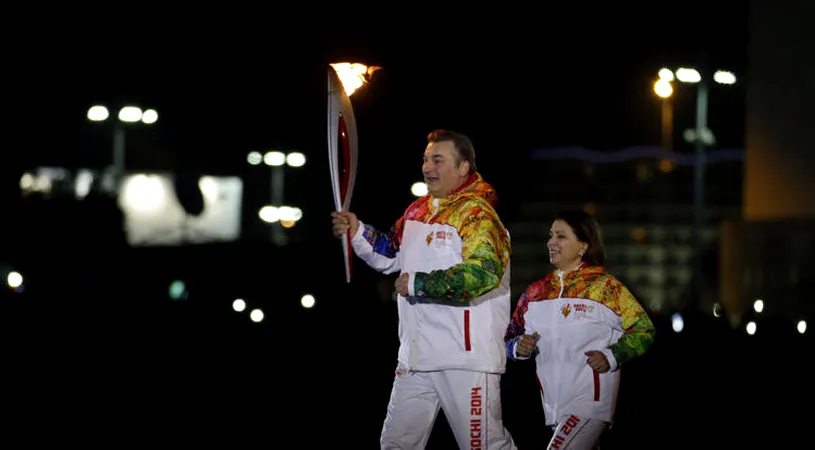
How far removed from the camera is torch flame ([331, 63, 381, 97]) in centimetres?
543

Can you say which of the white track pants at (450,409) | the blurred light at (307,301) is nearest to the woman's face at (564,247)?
the white track pants at (450,409)

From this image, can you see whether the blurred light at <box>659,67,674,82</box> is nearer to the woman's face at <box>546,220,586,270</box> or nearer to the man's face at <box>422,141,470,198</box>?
the woman's face at <box>546,220,586,270</box>

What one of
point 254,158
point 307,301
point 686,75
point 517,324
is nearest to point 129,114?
point 307,301

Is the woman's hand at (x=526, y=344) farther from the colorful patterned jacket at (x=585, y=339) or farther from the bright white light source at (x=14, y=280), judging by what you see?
the bright white light source at (x=14, y=280)

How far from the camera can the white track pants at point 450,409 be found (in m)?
4.98

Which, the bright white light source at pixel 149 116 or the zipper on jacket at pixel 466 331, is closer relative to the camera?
the zipper on jacket at pixel 466 331

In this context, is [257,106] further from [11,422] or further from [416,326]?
[416,326]

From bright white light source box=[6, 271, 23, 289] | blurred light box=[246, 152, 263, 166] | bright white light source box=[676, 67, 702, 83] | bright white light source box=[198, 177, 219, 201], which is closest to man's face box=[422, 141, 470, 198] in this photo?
bright white light source box=[6, 271, 23, 289]

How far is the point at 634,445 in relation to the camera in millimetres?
7582

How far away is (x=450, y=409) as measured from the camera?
5.04 m

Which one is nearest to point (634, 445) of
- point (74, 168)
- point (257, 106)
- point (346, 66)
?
point (346, 66)

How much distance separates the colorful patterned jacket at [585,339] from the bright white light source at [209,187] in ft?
73.9

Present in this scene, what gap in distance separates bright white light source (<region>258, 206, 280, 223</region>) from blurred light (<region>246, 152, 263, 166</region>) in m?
1.00

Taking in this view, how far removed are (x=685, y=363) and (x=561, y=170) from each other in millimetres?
24558
